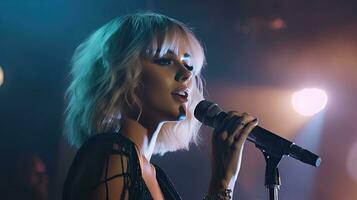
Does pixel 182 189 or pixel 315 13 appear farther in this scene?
pixel 315 13

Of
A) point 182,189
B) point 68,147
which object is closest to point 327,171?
point 182,189

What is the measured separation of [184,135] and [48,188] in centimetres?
91

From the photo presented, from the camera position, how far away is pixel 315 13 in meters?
2.87

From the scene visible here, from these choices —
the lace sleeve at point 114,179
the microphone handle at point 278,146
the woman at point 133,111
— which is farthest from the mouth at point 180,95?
the lace sleeve at point 114,179

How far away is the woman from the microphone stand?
8 cm

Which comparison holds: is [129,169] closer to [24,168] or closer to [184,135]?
[184,135]

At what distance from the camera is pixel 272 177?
1105 mm

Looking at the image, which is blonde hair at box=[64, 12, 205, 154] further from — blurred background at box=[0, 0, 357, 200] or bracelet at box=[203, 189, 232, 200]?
blurred background at box=[0, 0, 357, 200]

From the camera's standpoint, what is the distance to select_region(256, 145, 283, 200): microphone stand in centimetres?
109

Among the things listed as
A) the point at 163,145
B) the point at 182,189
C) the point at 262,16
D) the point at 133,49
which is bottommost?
the point at 182,189

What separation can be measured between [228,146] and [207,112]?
0.46 feet

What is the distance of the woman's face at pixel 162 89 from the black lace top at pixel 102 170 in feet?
0.49

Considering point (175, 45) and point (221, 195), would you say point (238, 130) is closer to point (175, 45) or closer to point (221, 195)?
point (221, 195)

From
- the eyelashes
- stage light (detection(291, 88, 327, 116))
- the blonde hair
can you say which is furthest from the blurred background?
the eyelashes
